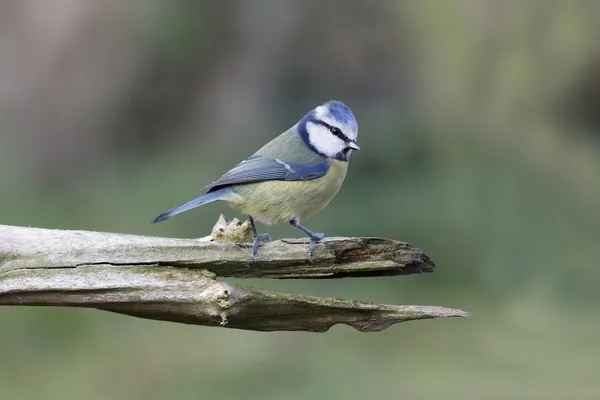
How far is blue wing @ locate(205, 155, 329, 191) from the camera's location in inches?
64.8

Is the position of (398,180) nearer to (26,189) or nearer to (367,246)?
(367,246)

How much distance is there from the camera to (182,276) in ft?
4.58

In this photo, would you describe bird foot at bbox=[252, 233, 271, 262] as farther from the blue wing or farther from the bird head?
the bird head

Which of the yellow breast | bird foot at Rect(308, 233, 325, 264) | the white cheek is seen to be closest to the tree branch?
bird foot at Rect(308, 233, 325, 264)

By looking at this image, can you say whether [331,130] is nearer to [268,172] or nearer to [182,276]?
[268,172]

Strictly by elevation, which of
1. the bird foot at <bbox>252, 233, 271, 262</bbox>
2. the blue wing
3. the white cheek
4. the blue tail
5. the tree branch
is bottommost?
the tree branch

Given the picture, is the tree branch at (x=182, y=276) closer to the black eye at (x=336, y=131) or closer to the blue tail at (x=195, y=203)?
the blue tail at (x=195, y=203)

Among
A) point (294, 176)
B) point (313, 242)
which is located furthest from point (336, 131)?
point (313, 242)

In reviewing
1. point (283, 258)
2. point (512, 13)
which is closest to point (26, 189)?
point (283, 258)

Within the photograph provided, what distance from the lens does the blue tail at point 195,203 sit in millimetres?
1531

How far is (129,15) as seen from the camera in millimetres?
3023

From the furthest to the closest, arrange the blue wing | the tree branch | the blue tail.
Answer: the blue wing < the blue tail < the tree branch

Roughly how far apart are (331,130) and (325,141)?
1.4 inches

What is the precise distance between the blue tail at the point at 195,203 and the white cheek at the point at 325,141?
0.87 ft
